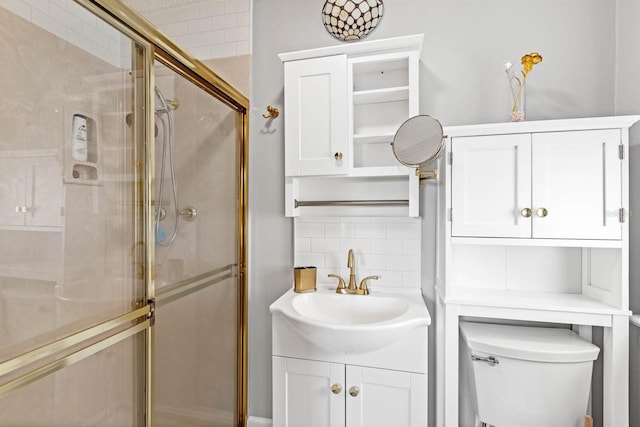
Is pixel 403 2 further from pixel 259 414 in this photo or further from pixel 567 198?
pixel 259 414

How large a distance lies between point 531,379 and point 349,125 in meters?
1.32

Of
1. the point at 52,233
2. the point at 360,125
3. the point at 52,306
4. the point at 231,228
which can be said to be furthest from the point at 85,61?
the point at 360,125

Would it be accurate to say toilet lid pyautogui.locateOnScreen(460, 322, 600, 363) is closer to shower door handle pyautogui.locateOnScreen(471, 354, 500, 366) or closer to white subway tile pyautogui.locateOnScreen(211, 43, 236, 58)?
shower door handle pyautogui.locateOnScreen(471, 354, 500, 366)

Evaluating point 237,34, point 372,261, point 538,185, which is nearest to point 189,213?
point 372,261

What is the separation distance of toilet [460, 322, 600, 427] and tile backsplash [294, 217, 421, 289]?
1.50ft

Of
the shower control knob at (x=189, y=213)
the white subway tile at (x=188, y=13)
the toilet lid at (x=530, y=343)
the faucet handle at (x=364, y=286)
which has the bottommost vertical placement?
the toilet lid at (x=530, y=343)

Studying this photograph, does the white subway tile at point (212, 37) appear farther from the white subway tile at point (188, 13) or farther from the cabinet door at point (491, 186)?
the cabinet door at point (491, 186)

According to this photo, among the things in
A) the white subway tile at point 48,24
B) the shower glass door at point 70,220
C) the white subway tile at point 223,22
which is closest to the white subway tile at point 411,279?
the shower glass door at point 70,220

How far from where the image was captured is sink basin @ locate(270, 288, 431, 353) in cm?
129

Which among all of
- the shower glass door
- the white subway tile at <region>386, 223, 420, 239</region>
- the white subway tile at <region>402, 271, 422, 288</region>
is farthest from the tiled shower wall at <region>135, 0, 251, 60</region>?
the white subway tile at <region>402, 271, 422, 288</region>

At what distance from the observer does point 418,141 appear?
1.52 meters

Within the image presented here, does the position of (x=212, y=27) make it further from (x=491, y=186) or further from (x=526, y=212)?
(x=526, y=212)

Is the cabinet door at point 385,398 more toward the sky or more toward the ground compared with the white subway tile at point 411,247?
more toward the ground

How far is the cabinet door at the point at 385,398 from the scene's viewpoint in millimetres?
1395
